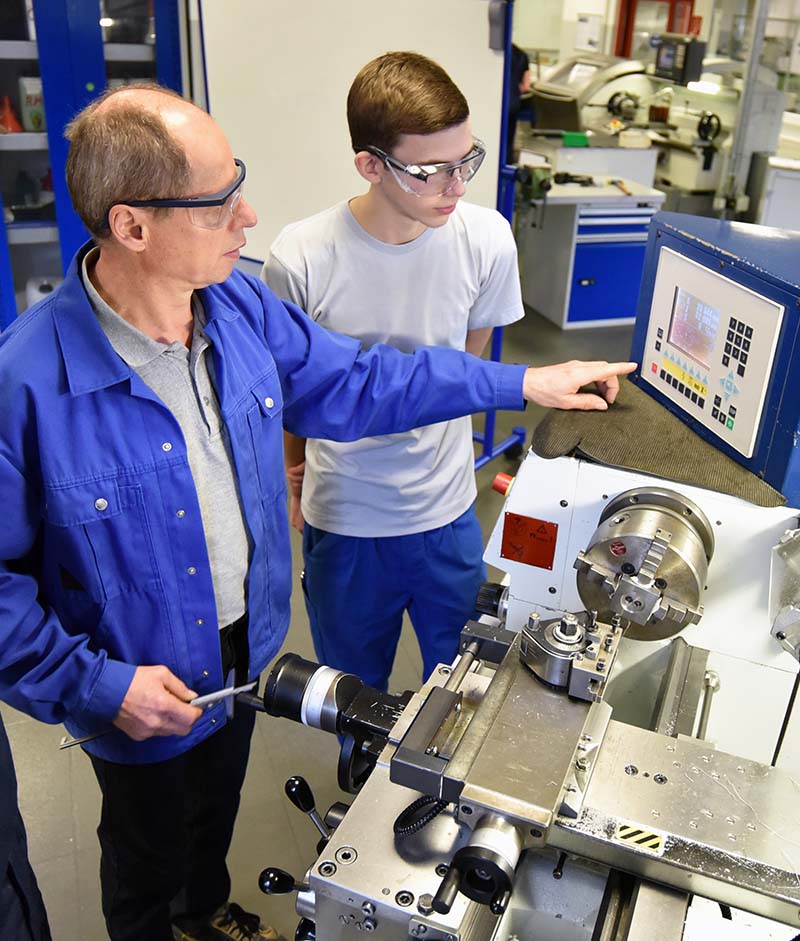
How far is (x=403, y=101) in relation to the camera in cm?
134

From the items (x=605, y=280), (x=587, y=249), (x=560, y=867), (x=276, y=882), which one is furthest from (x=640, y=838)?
(x=605, y=280)

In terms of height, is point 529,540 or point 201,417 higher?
point 201,417

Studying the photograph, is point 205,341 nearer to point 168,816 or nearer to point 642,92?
point 168,816

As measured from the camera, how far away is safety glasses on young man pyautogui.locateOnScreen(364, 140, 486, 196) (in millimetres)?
1360

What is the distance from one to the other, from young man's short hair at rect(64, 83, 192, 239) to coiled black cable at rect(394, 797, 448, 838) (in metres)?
0.73

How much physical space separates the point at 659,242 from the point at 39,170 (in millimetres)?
2846

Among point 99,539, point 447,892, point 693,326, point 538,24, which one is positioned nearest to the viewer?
point 447,892

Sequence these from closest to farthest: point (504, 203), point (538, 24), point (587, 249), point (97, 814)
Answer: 1. point (97, 814)
2. point (504, 203)
3. point (587, 249)
4. point (538, 24)

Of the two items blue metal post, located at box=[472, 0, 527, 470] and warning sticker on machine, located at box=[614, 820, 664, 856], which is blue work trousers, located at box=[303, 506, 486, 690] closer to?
warning sticker on machine, located at box=[614, 820, 664, 856]

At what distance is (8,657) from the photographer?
42.2 inches

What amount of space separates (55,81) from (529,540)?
107 inches

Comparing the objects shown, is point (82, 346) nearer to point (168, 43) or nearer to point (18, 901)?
point (18, 901)

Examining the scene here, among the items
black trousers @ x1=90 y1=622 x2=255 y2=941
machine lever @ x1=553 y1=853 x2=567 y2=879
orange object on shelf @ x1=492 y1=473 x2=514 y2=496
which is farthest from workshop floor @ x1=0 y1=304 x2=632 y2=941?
machine lever @ x1=553 y1=853 x2=567 y2=879

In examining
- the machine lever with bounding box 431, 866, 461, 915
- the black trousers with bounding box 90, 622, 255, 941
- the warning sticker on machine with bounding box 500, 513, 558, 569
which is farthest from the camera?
the black trousers with bounding box 90, 622, 255, 941
